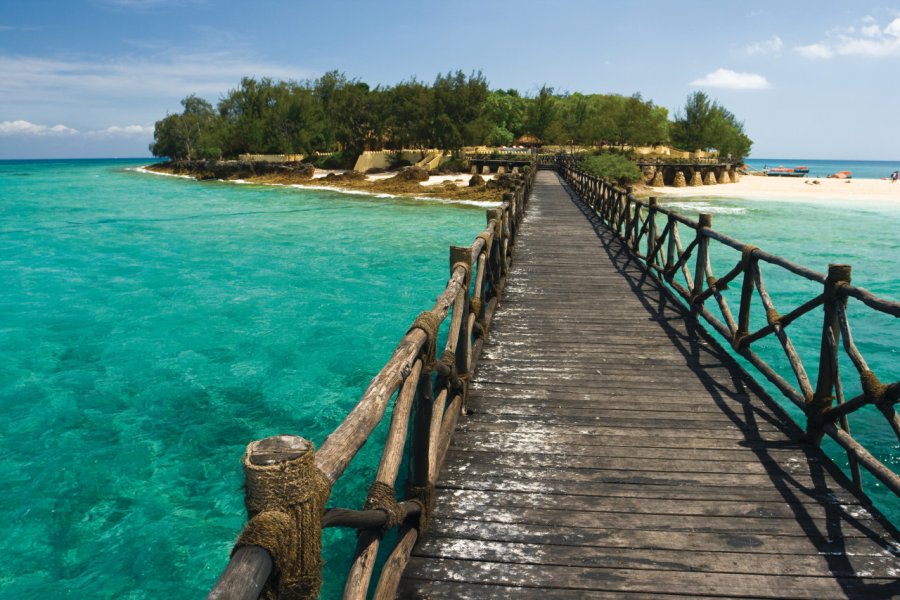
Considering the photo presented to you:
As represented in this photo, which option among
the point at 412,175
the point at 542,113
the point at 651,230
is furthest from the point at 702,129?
the point at 651,230

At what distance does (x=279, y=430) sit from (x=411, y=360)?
237 inches

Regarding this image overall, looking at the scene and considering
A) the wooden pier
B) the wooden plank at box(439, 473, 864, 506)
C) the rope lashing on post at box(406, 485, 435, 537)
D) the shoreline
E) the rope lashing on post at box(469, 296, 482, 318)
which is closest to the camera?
the wooden pier

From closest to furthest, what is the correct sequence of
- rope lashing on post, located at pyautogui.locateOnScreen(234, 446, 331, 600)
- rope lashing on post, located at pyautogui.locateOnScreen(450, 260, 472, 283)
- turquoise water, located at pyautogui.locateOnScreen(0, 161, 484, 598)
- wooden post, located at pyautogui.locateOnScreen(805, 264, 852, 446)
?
rope lashing on post, located at pyautogui.locateOnScreen(234, 446, 331, 600), wooden post, located at pyautogui.locateOnScreen(805, 264, 852, 446), rope lashing on post, located at pyautogui.locateOnScreen(450, 260, 472, 283), turquoise water, located at pyautogui.locateOnScreen(0, 161, 484, 598)

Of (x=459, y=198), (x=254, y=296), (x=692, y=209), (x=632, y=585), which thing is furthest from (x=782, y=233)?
(x=632, y=585)

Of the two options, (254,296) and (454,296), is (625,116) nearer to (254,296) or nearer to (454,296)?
(254,296)

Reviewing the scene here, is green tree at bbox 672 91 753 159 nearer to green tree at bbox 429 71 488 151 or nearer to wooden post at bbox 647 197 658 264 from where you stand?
green tree at bbox 429 71 488 151

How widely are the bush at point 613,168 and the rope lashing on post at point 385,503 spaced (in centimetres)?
4267

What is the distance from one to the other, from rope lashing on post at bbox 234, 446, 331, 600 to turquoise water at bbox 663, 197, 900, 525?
6.80 m

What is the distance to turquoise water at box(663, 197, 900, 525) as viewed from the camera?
7.85 metres

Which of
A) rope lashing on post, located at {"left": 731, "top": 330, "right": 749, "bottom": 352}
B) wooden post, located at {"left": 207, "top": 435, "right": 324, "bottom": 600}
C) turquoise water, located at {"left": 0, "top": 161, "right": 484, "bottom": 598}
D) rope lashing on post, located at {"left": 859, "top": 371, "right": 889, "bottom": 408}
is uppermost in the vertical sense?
wooden post, located at {"left": 207, "top": 435, "right": 324, "bottom": 600}

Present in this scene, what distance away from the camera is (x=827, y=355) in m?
4.43

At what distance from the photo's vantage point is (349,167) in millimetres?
73438

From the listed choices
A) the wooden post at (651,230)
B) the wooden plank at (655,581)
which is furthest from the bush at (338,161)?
the wooden plank at (655,581)

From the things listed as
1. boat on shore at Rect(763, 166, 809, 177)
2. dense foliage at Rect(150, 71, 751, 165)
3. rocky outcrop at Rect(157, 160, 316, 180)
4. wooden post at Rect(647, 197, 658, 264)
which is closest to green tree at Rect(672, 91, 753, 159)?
dense foliage at Rect(150, 71, 751, 165)
